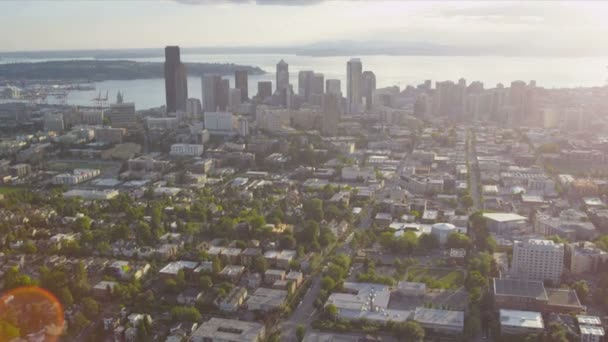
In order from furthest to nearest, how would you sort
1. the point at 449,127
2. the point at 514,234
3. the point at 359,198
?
the point at 449,127
the point at 359,198
the point at 514,234

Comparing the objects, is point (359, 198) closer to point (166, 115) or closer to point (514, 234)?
point (514, 234)

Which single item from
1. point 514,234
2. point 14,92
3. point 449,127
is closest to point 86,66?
point 14,92

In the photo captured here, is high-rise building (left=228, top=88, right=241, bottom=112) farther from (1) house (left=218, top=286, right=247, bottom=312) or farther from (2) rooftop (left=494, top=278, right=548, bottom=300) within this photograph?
(2) rooftop (left=494, top=278, right=548, bottom=300)

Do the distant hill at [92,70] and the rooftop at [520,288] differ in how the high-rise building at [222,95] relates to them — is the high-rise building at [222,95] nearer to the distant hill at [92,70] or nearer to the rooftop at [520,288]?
the distant hill at [92,70]

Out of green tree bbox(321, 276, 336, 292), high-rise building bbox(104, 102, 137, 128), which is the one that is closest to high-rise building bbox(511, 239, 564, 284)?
green tree bbox(321, 276, 336, 292)

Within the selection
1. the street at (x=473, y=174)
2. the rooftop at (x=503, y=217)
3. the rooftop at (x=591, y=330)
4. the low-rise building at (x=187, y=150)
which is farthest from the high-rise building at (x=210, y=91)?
the rooftop at (x=591, y=330)
